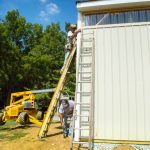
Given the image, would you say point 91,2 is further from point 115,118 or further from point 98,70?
point 115,118

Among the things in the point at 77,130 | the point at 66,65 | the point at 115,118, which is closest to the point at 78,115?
the point at 77,130

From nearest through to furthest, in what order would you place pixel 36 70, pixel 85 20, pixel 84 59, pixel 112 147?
pixel 112 147 → pixel 84 59 → pixel 85 20 → pixel 36 70

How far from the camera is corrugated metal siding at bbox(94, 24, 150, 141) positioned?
9820 mm

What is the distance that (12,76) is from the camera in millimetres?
44031

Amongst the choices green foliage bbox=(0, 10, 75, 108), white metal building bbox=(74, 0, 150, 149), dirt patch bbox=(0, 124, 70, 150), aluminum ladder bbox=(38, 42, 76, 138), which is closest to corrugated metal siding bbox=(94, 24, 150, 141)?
white metal building bbox=(74, 0, 150, 149)

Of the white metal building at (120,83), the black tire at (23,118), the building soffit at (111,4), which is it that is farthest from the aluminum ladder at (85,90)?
the black tire at (23,118)

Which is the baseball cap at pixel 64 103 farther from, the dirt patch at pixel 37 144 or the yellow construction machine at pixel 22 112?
the yellow construction machine at pixel 22 112

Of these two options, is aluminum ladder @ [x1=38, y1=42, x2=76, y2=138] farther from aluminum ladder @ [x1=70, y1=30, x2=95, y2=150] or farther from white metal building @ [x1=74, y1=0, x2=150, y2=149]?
white metal building @ [x1=74, y1=0, x2=150, y2=149]

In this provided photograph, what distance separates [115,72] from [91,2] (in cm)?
289

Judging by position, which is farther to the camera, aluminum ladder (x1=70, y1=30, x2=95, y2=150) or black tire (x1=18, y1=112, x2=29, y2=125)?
black tire (x1=18, y1=112, x2=29, y2=125)

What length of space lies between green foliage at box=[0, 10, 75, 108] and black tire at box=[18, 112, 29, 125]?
20.4 m

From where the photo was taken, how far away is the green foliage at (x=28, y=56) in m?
43.3

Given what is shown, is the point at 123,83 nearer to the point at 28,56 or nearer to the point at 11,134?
the point at 11,134

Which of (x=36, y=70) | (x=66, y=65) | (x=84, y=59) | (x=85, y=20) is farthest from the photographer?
(x=36, y=70)
